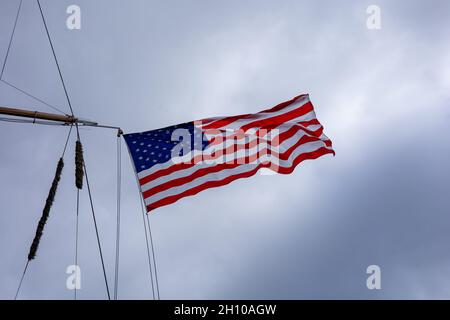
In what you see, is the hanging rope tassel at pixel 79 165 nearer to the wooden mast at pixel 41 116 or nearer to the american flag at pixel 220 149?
the american flag at pixel 220 149

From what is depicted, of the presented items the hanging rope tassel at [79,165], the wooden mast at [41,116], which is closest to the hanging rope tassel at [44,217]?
the hanging rope tassel at [79,165]

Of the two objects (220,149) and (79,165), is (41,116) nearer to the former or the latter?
(79,165)

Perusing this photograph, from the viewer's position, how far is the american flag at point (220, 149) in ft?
73.6

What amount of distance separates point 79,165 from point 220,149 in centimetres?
636

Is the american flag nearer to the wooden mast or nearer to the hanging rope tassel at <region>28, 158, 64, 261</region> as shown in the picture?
the hanging rope tassel at <region>28, 158, 64, 261</region>

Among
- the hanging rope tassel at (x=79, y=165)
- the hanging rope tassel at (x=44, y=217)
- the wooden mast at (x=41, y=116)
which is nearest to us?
the hanging rope tassel at (x=79, y=165)

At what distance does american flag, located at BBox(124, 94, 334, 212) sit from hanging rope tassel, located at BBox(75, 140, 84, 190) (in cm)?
230

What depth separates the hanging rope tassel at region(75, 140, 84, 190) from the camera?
73.2ft

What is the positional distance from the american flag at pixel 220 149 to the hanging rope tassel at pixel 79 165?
7.55 feet

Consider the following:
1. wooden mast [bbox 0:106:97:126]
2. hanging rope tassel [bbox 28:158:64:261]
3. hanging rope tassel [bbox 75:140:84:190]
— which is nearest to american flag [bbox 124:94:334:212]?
hanging rope tassel [bbox 75:140:84:190]

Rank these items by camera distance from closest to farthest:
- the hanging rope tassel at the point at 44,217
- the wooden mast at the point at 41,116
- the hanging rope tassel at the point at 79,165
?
the hanging rope tassel at the point at 79,165, the hanging rope tassel at the point at 44,217, the wooden mast at the point at 41,116
